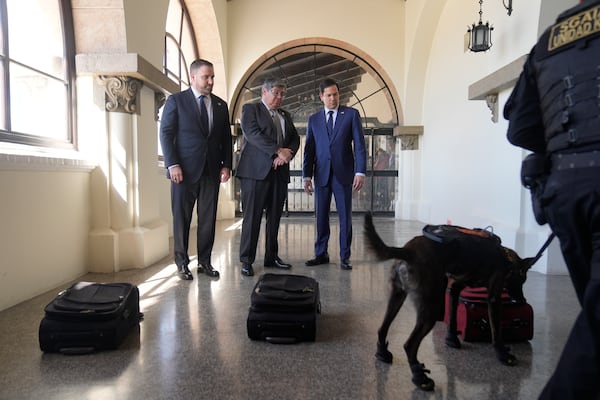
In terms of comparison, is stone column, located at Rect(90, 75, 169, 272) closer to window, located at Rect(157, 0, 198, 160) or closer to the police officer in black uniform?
window, located at Rect(157, 0, 198, 160)

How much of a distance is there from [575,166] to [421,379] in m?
1.19

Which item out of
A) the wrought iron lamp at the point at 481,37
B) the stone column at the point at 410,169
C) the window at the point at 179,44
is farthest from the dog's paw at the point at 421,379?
the stone column at the point at 410,169

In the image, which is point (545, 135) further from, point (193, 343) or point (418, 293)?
point (193, 343)

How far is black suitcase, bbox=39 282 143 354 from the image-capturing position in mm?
2447

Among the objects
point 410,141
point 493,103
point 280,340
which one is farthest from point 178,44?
point 280,340

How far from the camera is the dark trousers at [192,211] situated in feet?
13.9

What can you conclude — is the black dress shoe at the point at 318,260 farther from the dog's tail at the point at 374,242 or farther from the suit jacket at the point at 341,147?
the dog's tail at the point at 374,242

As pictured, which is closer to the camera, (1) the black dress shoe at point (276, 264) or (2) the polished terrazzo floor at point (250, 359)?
(2) the polished terrazzo floor at point (250, 359)

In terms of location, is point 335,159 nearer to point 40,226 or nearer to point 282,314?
point 282,314

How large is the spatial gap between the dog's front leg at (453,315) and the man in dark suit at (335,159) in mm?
2035

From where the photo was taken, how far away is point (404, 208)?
997 cm

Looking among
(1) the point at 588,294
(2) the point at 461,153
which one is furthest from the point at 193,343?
(2) the point at 461,153

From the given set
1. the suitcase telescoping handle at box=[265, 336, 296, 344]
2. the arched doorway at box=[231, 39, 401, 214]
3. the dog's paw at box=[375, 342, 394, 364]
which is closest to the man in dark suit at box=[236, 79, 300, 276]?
the suitcase telescoping handle at box=[265, 336, 296, 344]

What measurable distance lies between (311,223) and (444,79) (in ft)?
12.5
